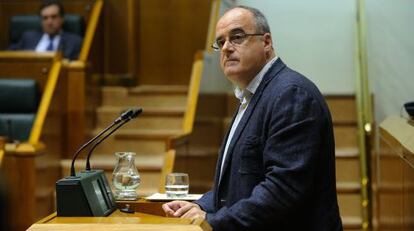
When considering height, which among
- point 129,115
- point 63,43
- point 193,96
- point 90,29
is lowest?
point 193,96

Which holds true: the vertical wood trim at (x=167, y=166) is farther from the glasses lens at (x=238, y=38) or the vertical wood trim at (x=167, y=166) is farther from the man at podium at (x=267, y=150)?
the glasses lens at (x=238, y=38)

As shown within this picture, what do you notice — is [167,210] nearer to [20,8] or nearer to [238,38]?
[238,38]

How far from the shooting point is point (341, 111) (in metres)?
6.29

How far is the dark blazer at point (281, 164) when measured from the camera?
92.7 inches

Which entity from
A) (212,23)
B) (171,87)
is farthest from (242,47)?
(171,87)

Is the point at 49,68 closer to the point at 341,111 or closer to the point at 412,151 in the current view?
the point at 341,111

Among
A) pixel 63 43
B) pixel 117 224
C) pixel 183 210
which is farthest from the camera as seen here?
pixel 63 43

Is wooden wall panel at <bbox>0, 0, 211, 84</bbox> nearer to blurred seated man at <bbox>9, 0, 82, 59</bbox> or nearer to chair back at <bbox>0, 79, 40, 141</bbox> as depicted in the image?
blurred seated man at <bbox>9, 0, 82, 59</bbox>

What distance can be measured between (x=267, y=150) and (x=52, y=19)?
4.40 m

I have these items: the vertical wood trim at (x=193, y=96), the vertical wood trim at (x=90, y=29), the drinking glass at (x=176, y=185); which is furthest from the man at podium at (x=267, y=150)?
the vertical wood trim at (x=90, y=29)

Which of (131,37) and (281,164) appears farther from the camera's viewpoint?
(131,37)

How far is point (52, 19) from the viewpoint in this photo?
21.4 feet

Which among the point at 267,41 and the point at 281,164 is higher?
the point at 267,41

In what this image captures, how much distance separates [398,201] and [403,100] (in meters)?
2.58
